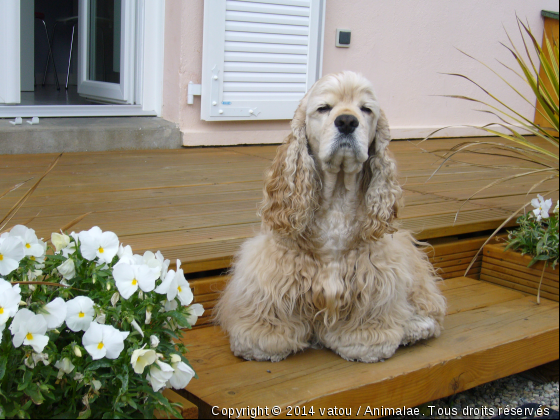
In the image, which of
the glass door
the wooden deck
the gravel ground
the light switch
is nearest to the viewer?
the gravel ground

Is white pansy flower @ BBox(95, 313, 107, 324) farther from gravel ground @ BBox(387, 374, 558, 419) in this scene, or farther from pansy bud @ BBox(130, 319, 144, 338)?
gravel ground @ BBox(387, 374, 558, 419)

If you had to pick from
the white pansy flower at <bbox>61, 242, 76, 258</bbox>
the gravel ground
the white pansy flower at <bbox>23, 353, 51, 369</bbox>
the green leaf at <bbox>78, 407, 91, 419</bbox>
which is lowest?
the gravel ground

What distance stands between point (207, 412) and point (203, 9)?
3571mm

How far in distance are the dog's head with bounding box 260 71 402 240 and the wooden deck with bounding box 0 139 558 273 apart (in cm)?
46

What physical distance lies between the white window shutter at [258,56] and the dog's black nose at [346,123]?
297cm

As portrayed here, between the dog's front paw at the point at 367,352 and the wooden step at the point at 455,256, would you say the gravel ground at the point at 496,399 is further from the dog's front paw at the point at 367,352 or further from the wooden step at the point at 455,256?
the wooden step at the point at 455,256

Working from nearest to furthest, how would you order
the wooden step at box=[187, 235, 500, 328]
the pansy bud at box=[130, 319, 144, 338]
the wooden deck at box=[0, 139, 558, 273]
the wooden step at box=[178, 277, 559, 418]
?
the pansy bud at box=[130, 319, 144, 338]
the wooden step at box=[178, 277, 559, 418]
the wooden deck at box=[0, 139, 558, 273]
the wooden step at box=[187, 235, 500, 328]

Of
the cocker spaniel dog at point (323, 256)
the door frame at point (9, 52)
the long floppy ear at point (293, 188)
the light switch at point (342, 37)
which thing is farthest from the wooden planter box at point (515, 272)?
the door frame at point (9, 52)

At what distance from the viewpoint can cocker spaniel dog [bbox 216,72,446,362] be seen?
2.14 m

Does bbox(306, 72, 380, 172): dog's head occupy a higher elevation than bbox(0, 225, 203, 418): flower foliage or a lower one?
higher

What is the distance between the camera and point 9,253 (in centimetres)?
159

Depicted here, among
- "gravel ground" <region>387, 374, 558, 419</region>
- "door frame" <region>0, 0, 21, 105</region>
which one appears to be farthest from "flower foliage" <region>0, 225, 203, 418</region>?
"door frame" <region>0, 0, 21, 105</region>

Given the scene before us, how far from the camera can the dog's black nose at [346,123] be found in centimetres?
200

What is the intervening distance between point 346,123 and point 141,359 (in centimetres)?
97
